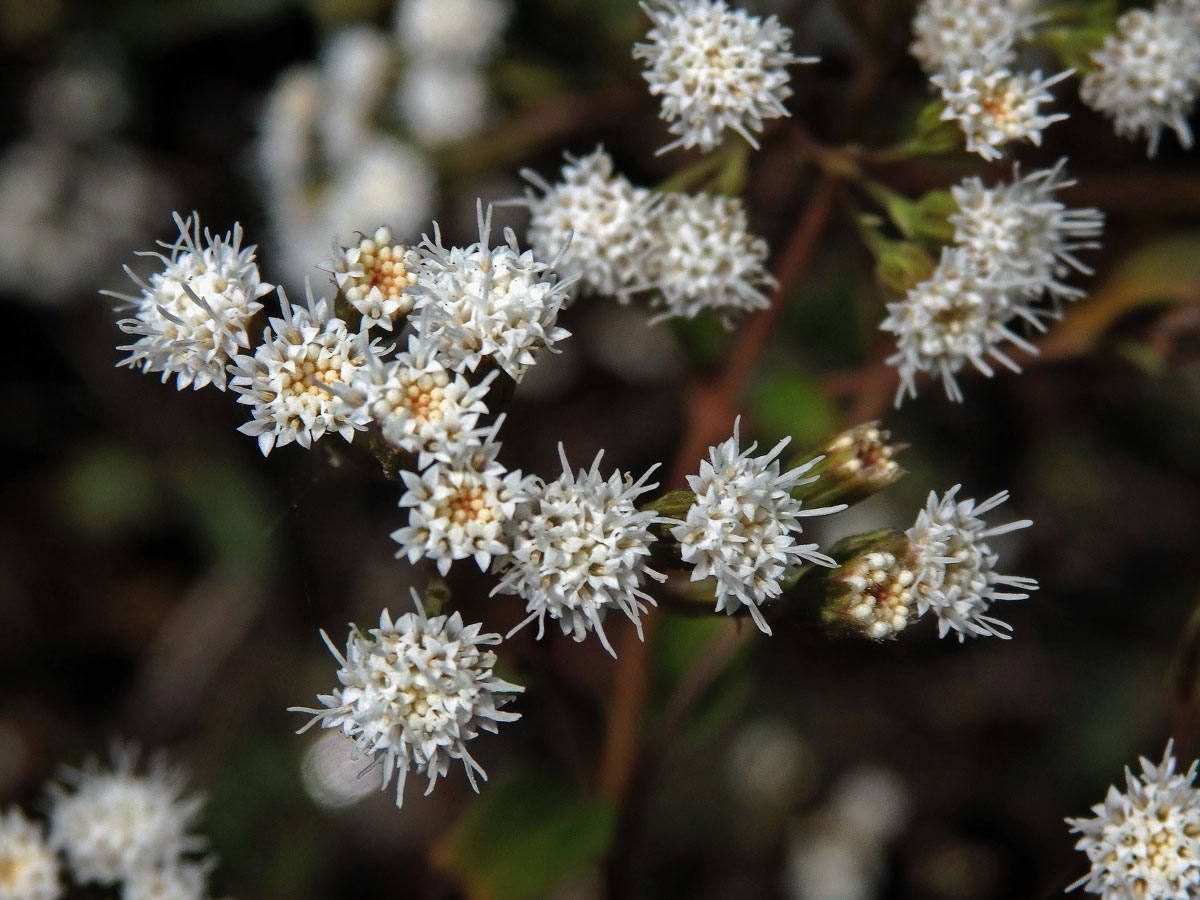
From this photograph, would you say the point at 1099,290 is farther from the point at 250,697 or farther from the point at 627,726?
the point at 250,697

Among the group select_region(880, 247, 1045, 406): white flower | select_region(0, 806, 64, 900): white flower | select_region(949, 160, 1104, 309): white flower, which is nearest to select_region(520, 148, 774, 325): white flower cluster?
select_region(880, 247, 1045, 406): white flower

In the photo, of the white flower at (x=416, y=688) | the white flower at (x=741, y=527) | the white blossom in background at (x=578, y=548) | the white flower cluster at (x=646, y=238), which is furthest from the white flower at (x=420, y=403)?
→ the white flower cluster at (x=646, y=238)

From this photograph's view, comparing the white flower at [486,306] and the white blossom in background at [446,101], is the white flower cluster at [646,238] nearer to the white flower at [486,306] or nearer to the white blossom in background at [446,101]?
the white flower at [486,306]

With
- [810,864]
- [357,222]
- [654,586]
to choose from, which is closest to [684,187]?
[654,586]

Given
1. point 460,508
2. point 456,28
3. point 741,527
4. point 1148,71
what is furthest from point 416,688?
point 456,28

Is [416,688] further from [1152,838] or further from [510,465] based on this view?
[510,465]

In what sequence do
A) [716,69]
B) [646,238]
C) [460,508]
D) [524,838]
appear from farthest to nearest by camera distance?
[524,838] < [646,238] < [716,69] < [460,508]
